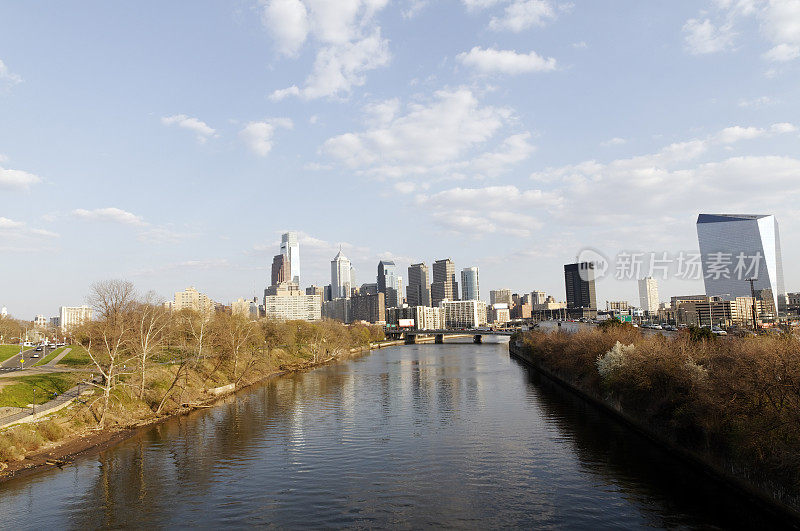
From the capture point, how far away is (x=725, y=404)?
111 ft

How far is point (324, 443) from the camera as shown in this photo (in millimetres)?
49125

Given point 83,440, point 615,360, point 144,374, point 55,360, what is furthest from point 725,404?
point 55,360

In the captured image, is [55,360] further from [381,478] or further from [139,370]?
[381,478]

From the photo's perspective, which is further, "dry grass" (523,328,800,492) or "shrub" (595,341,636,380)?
"shrub" (595,341,636,380)

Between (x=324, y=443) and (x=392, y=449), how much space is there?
24.9 feet

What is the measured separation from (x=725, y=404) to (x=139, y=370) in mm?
71141

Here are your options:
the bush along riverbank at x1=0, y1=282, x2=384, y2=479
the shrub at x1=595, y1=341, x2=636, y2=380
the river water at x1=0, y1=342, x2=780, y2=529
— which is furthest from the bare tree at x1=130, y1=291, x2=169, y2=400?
the shrub at x1=595, y1=341, x2=636, y2=380

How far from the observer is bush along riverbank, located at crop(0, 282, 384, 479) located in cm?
4794

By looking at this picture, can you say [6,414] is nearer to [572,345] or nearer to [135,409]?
[135,409]

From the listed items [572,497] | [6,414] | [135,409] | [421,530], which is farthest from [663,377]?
[6,414]

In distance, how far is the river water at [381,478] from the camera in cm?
3055

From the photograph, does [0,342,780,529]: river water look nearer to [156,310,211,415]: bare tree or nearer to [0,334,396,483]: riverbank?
[0,334,396,483]: riverbank

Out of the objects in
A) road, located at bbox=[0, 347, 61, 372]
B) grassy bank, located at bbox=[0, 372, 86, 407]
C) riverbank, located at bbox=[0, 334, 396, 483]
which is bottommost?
riverbank, located at bbox=[0, 334, 396, 483]

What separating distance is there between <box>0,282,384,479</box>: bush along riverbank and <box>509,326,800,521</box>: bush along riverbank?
5542cm
